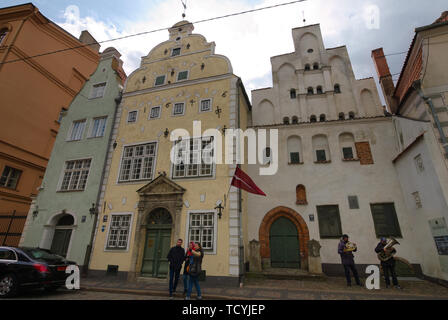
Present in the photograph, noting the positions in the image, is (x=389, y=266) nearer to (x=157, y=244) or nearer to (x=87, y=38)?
(x=157, y=244)

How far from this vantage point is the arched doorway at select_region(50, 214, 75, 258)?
13.5 meters

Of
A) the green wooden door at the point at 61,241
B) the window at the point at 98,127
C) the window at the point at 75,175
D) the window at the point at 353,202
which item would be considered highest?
the window at the point at 98,127

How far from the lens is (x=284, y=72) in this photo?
1711cm

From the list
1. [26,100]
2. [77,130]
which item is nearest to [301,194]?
[77,130]

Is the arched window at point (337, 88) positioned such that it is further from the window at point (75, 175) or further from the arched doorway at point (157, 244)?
the window at point (75, 175)

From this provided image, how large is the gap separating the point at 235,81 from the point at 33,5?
21152mm

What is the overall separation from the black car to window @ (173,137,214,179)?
21.2 feet

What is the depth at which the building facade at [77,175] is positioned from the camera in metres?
13.5

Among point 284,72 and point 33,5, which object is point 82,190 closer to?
point 284,72

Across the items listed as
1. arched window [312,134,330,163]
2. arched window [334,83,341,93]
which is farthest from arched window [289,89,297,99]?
arched window [312,134,330,163]

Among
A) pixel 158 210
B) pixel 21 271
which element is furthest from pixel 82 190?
pixel 21 271

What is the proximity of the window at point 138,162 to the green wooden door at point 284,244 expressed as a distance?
315 inches

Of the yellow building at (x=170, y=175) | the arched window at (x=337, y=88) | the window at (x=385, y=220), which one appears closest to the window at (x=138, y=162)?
the yellow building at (x=170, y=175)

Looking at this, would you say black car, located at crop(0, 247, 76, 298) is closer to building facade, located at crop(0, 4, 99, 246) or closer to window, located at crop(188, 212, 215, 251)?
window, located at crop(188, 212, 215, 251)
